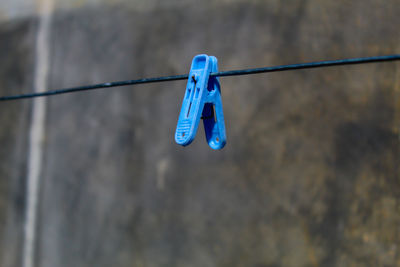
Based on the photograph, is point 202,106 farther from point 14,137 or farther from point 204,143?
point 14,137

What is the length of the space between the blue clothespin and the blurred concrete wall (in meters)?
0.94

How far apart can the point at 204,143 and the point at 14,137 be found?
4.58 ft

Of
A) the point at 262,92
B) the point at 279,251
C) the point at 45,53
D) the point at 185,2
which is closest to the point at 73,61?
the point at 45,53

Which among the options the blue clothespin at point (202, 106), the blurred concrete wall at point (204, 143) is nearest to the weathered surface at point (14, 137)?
the blurred concrete wall at point (204, 143)

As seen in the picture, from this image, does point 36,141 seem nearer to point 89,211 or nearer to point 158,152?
point 89,211

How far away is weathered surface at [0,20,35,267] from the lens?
2.86 meters

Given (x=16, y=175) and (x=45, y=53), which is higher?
(x=45, y=53)

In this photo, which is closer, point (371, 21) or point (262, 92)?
point (371, 21)

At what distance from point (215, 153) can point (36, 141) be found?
124 centimetres

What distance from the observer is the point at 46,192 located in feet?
9.03

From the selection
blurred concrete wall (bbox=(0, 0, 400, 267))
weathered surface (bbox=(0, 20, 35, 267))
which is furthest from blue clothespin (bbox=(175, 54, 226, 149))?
weathered surface (bbox=(0, 20, 35, 267))

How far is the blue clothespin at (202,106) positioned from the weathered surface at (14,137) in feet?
6.61

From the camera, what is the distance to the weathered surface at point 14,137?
9.39 ft

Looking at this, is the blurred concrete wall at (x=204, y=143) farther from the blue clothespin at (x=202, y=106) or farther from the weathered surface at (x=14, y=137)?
the blue clothespin at (x=202, y=106)
